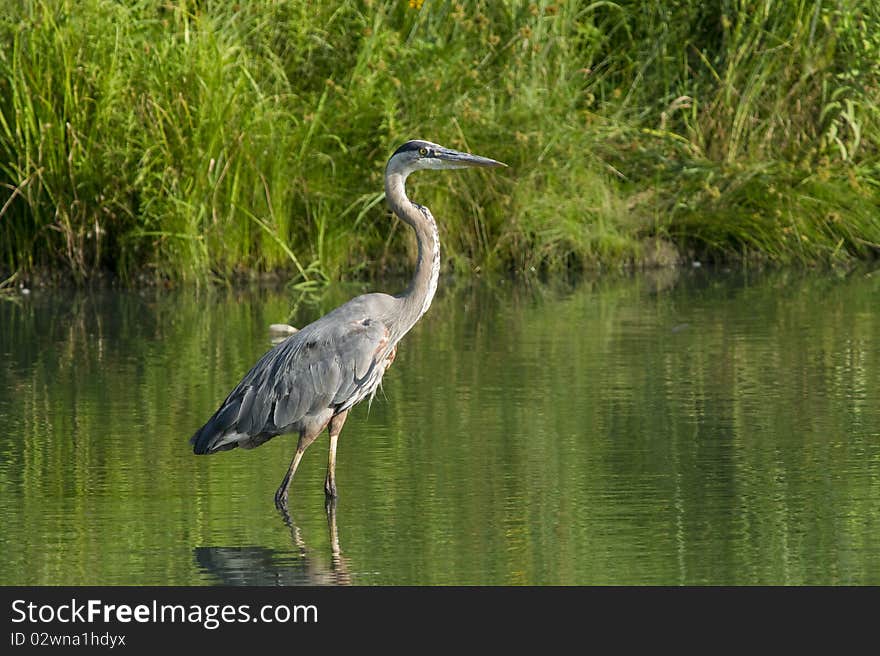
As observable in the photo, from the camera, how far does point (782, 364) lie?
11.2 m

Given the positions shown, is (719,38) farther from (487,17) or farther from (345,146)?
(345,146)

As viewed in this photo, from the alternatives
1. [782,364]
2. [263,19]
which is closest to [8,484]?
[782,364]

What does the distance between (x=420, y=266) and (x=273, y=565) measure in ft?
6.42

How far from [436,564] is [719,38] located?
42.6 feet

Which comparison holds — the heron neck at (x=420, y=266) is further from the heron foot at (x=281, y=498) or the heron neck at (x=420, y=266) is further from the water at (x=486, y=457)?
the heron foot at (x=281, y=498)

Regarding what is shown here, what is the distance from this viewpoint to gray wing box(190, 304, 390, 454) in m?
7.63

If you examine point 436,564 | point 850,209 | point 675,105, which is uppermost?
point 675,105

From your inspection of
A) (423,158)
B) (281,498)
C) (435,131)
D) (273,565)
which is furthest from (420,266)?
(435,131)

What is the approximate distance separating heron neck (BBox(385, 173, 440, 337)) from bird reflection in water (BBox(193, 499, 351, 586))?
4.32 ft

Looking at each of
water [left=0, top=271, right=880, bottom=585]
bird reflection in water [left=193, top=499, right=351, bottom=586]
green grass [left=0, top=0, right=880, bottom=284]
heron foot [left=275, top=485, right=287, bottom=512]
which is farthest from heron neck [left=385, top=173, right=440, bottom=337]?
green grass [left=0, top=0, right=880, bottom=284]

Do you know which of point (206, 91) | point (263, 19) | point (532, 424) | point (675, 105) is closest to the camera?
point (532, 424)

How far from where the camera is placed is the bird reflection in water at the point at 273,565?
20.6ft

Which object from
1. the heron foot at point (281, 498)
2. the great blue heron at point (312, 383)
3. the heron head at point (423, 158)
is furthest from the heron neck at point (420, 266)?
the heron foot at point (281, 498)

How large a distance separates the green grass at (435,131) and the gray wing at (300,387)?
301 inches
